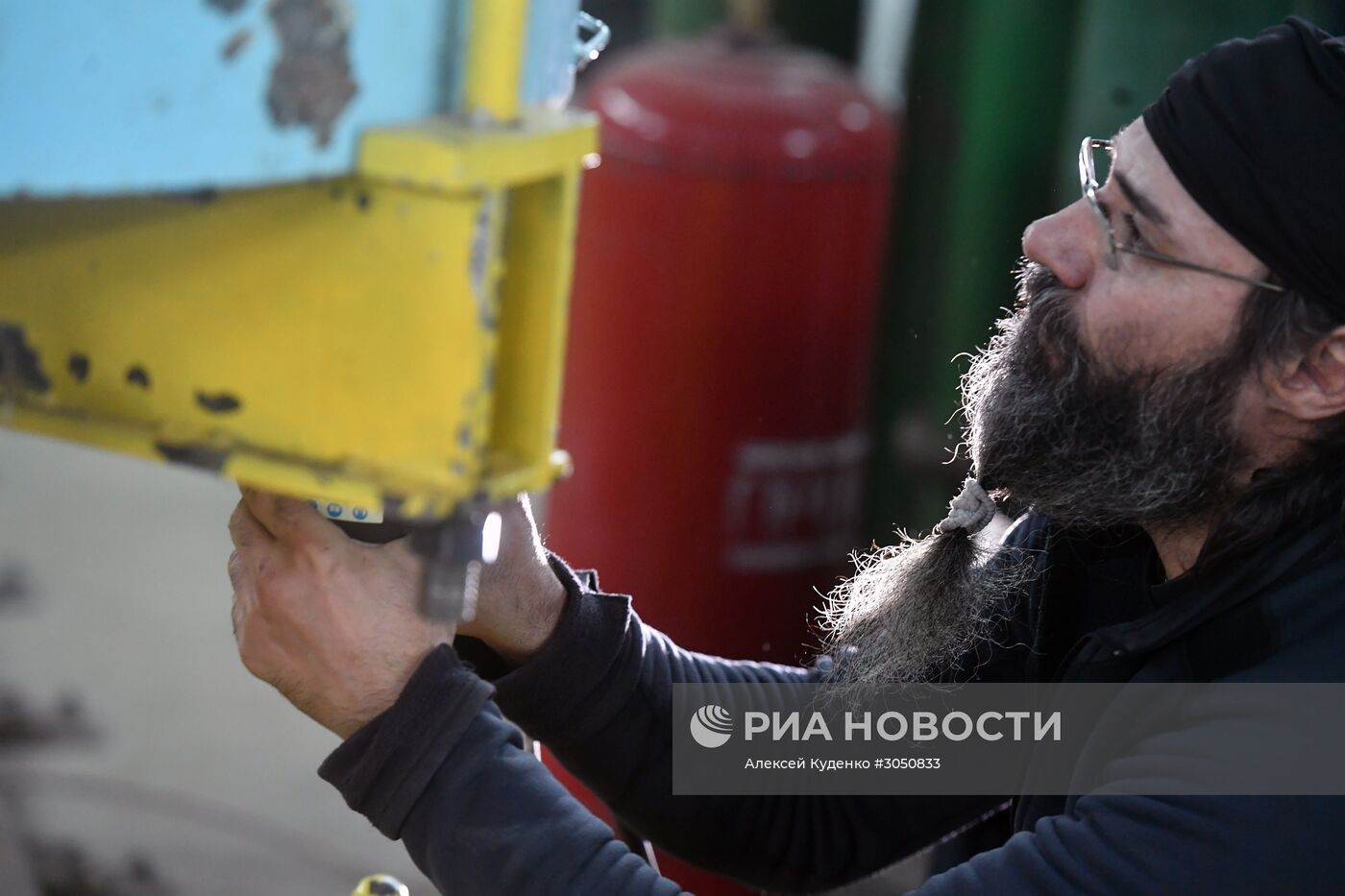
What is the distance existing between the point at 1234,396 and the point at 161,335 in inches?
34.3

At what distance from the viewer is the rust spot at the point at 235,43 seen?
1.90ft

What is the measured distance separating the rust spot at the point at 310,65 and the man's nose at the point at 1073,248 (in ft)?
2.56

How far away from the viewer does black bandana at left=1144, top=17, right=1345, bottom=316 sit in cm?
112

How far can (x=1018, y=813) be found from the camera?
126cm

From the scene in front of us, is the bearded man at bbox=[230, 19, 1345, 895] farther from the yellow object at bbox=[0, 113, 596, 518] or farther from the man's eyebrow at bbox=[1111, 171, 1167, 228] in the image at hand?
the yellow object at bbox=[0, 113, 596, 518]

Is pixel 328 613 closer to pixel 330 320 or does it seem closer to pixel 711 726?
pixel 330 320

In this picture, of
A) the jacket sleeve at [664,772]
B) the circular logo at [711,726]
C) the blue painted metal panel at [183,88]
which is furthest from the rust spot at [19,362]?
the circular logo at [711,726]

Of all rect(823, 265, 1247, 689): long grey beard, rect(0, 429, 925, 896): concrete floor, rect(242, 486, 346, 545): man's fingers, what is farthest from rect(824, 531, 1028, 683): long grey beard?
rect(0, 429, 925, 896): concrete floor

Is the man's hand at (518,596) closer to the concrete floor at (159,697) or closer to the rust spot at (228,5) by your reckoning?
the rust spot at (228,5)

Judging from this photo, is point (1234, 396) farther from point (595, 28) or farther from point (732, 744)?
point (595, 28)

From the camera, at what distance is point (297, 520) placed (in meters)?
0.92

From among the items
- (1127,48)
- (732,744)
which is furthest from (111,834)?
(1127,48)

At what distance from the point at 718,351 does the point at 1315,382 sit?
126cm

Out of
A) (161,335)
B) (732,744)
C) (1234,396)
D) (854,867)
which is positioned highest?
(161,335)
